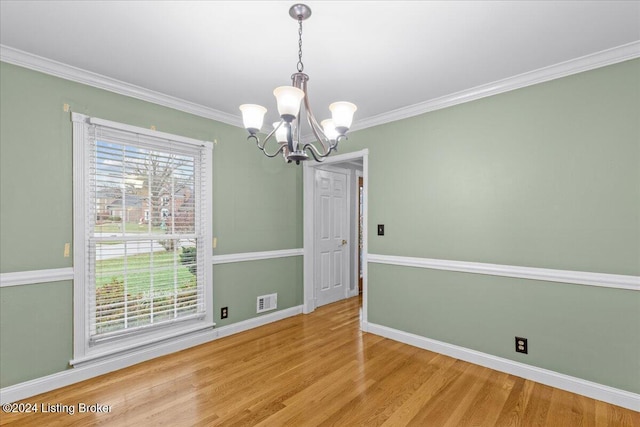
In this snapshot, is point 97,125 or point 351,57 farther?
point 97,125

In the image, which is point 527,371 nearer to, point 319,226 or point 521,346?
point 521,346

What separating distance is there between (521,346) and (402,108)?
2488 mm

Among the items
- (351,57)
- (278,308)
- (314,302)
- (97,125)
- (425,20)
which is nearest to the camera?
(425,20)

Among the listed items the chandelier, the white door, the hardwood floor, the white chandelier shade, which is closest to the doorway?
the white door

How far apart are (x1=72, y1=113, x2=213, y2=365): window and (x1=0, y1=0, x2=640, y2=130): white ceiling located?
62 cm

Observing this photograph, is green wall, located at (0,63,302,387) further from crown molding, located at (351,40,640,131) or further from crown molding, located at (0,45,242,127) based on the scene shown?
crown molding, located at (351,40,640,131)

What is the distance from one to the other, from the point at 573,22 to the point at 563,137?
0.87 metres

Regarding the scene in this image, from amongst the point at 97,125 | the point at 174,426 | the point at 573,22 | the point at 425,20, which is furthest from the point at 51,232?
the point at 573,22

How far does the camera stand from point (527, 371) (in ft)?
8.67

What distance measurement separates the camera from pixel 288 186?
4285mm

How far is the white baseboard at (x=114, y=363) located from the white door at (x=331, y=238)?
119 centimetres

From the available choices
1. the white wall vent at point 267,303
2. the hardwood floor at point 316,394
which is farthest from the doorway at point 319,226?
the hardwood floor at point 316,394

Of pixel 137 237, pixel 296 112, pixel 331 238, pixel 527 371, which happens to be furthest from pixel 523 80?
pixel 137 237

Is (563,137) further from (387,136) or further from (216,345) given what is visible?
(216,345)
